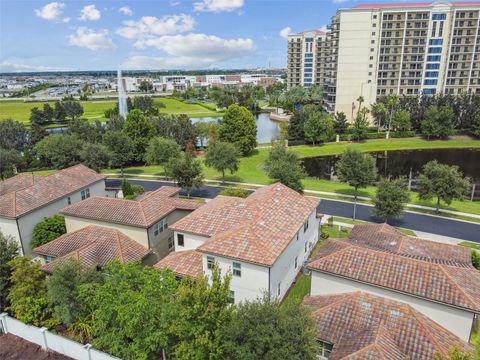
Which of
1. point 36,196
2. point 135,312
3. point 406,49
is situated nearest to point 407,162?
point 406,49

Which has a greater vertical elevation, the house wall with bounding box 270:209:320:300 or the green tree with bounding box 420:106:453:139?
the green tree with bounding box 420:106:453:139

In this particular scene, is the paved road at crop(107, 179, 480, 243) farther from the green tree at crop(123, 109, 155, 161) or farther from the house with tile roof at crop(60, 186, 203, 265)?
the green tree at crop(123, 109, 155, 161)

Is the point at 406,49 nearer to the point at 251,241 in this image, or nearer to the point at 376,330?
the point at 251,241

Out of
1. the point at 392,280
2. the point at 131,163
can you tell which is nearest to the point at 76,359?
the point at 392,280

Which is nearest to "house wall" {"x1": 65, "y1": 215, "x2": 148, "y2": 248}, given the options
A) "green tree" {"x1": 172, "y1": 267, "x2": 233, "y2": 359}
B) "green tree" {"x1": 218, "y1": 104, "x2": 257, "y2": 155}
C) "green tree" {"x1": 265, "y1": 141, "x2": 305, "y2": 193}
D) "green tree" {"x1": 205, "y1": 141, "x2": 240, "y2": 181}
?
"green tree" {"x1": 172, "y1": 267, "x2": 233, "y2": 359}

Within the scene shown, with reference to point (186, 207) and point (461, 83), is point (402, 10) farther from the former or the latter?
point (186, 207)

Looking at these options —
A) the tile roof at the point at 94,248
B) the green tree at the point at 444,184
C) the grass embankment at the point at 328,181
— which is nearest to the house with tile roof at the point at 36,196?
the tile roof at the point at 94,248
